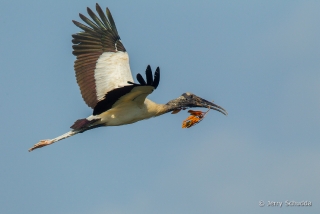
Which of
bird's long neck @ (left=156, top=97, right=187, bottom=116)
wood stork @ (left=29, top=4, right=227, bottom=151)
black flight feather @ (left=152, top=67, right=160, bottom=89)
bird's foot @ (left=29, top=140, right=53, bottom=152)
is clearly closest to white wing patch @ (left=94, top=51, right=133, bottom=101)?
wood stork @ (left=29, top=4, right=227, bottom=151)

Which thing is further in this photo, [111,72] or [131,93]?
[111,72]

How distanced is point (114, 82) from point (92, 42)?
54.2 inches

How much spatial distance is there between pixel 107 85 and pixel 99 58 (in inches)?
33.3

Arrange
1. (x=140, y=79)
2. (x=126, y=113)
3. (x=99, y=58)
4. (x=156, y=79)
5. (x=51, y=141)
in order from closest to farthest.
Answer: (x=140, y=79) → (x=156, y=79) → (x=126, y=113) → (x=51, y=141) → (x=99, y=58)

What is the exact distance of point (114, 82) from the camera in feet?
45.4

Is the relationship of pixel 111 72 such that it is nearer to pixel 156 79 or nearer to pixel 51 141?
pixel 51 141

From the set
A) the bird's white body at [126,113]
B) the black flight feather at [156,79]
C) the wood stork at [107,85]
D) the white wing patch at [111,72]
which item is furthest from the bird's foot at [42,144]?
the black flight feather at [156,79]

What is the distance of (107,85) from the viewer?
13.9 metres

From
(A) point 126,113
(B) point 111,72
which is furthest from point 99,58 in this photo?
(A) point 126,113

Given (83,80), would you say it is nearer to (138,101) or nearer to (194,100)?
(138,101)

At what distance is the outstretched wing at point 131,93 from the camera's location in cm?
1124

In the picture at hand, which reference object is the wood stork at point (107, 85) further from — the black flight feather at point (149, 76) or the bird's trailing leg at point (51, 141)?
the black flight feather at point (149, 76)

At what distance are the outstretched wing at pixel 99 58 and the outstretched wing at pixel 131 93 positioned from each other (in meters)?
0.80

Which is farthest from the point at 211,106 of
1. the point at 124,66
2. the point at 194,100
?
the point at 124,66
